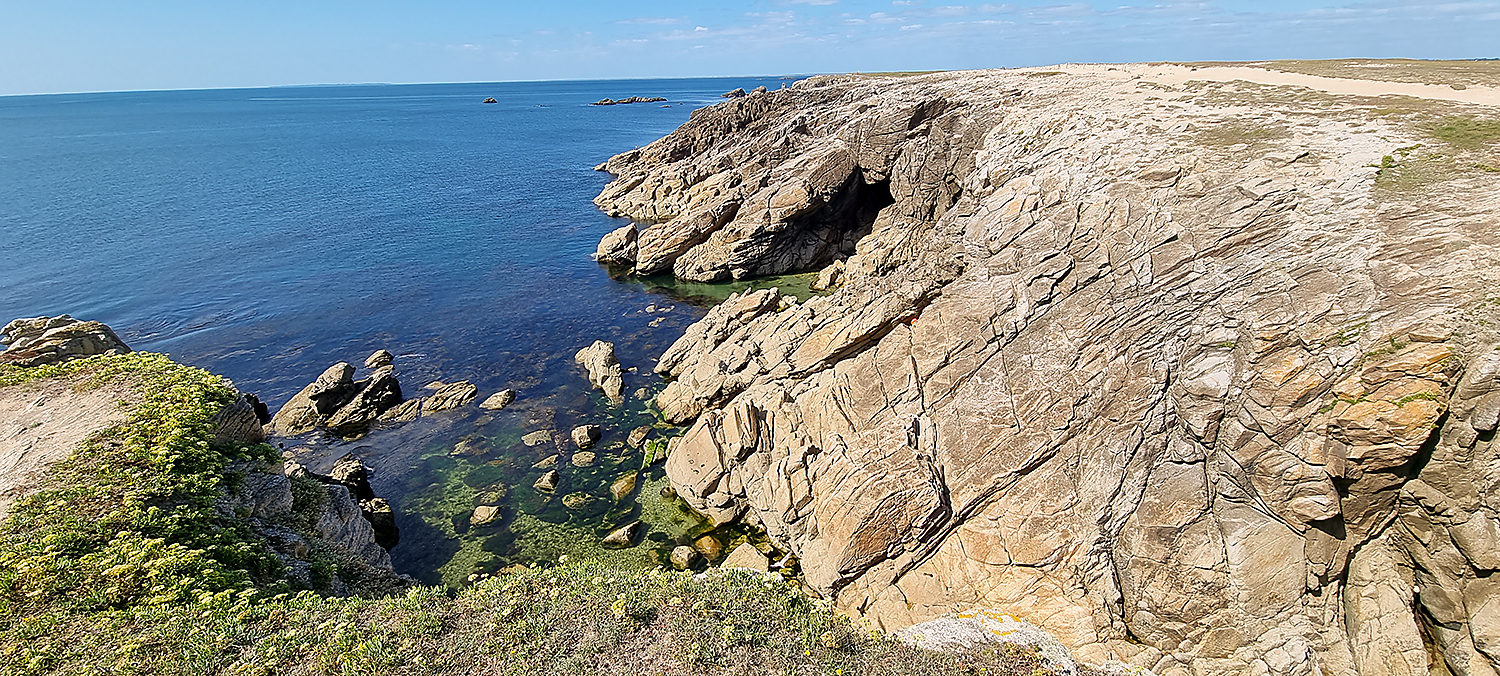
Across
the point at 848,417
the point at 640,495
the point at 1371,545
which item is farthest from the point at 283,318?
the point at 1371,545

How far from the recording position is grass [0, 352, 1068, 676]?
12.4 metres

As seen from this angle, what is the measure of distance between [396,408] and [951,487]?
28520 millimetres

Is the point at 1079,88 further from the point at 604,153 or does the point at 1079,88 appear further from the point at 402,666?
the point at 604,153

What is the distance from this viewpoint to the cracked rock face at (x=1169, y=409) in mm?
15500

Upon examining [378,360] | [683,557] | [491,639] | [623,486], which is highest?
[491,639]

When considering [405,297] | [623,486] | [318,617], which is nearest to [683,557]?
[623,486]

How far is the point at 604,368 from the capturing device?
3716 cm

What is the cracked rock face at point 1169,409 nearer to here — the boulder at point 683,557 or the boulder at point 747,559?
the boulder at point 747,559

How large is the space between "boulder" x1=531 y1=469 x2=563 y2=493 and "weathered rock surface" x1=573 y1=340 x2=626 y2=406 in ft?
22.9

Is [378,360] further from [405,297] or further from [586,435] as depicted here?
[586,435]

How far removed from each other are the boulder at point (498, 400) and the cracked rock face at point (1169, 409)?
33.6 feet

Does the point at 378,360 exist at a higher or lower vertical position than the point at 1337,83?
lower

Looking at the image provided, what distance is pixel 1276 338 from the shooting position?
59.1ft

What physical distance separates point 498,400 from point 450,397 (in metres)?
2.77
